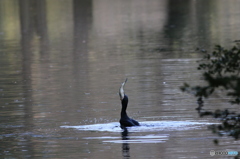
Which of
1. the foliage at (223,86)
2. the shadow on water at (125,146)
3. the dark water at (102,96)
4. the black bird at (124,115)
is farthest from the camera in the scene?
the black bird at (124,115)

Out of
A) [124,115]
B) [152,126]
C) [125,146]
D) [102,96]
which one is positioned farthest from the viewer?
[102,96]

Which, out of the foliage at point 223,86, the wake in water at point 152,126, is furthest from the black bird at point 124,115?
the foliage at point 223,86

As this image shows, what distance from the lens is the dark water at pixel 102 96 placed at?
14773mm

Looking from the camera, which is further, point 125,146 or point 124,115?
point 124,115

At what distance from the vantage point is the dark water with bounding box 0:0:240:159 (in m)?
14.8

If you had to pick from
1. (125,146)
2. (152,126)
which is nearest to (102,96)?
(152,126)

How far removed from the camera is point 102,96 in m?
22.6

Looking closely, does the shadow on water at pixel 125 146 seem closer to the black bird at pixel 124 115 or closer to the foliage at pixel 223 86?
the black bird at pixel 124 115

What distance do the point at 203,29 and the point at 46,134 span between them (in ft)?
131

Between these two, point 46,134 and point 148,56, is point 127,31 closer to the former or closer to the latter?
point 148,56

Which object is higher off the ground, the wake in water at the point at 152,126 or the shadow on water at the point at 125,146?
the shadow on water at the point at 125,146

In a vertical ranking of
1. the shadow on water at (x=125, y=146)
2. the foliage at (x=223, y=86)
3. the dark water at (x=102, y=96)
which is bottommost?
the dark water at (x=102, y=96)

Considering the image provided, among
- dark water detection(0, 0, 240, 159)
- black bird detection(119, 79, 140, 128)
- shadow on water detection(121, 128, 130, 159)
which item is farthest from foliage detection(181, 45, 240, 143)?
black bird detection(119, 79, 140, 128)

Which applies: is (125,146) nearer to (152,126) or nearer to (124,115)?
(124,115)
